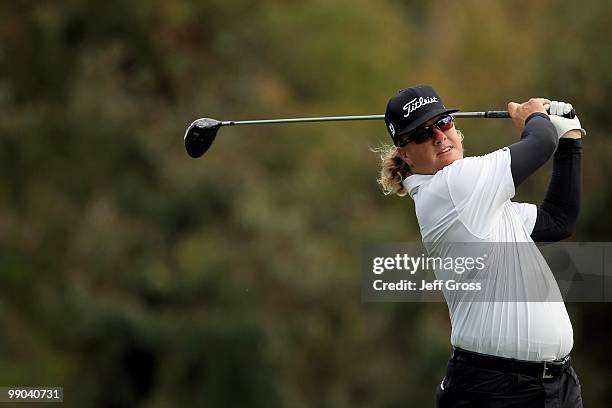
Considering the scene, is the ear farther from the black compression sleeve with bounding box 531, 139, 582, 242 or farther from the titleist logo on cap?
the black compression sleeve with bounding box 531, 139, 582, 242

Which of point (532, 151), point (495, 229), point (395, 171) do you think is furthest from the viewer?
point (395, 171)

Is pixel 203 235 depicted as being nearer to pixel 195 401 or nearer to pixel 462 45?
pixel 195 401

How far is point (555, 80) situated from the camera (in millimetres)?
15211

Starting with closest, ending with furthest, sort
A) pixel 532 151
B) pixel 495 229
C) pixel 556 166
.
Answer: pixel 532 151 → pixel 495 229 → pixel 556 166

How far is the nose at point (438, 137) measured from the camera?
155 inches

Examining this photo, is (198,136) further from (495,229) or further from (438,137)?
(495,229)

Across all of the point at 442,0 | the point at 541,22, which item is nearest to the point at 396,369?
the point at 541,22

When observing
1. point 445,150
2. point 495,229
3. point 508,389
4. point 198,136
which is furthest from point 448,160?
point 198,136

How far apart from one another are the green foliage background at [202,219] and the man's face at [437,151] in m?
10.1

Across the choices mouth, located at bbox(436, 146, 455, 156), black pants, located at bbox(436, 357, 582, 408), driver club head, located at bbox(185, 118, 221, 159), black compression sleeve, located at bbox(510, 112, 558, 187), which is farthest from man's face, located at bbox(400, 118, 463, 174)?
driver club head, located at bbox(185, 118, 221, 159)

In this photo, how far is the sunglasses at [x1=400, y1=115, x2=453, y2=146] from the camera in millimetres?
3918

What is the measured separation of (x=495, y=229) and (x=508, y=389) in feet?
1.69

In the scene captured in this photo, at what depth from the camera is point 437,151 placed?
13.0 feet

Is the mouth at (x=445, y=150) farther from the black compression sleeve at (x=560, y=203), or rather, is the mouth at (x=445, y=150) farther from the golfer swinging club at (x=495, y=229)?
the black compression sleeve at (x=560, y=203)
